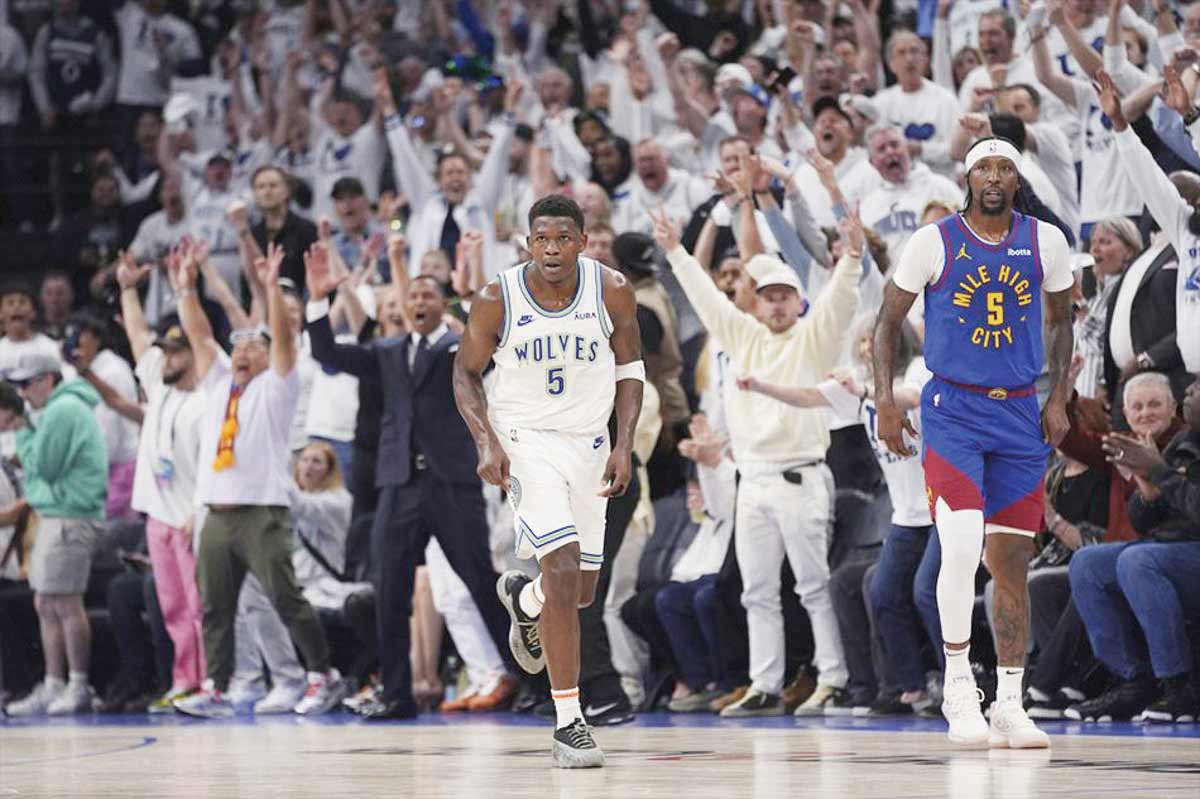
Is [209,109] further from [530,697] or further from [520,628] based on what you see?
[520,628]

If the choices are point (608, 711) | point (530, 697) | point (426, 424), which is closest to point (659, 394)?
point (426, 424)

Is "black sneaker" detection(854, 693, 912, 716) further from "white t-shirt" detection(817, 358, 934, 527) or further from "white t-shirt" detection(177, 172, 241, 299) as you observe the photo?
"white t-shirt" detection(177, 172, 241, 299)

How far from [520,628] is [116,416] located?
7300 mm

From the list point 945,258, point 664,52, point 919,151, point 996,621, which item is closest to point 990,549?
point 996,621

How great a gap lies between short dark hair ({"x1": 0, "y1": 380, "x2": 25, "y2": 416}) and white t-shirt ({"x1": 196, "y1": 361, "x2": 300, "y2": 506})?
7.41 ft

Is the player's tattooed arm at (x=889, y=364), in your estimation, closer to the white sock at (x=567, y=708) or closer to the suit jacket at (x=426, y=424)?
the white sock at (x=567, y=708)

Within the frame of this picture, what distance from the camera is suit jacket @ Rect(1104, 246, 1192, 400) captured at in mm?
10695

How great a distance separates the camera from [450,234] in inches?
620

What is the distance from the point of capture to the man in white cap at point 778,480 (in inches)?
450

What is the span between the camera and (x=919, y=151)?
45.5 feet

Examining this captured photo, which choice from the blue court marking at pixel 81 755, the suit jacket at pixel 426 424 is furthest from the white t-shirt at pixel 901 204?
the blue court marking at pixel 81 755

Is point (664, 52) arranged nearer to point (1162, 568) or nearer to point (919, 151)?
point (919, 151)

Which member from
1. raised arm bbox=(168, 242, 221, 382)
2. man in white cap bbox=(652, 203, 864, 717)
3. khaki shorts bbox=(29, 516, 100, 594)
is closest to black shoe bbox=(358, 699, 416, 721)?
man in white cap bbox=(652, 203, 864, 717)

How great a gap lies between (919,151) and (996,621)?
5.86 meters
